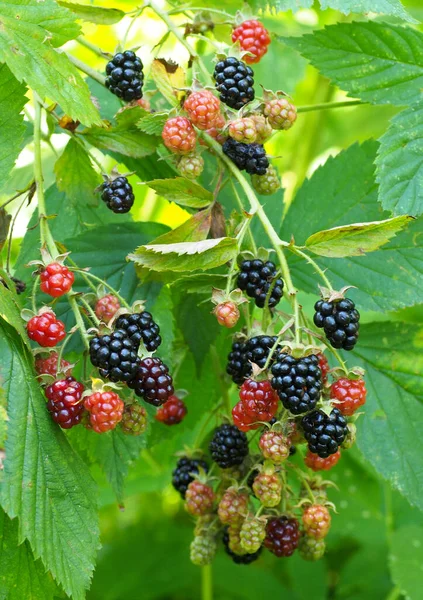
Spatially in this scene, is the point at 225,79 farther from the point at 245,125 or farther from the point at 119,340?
the point at 119,340

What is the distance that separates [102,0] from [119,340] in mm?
2821

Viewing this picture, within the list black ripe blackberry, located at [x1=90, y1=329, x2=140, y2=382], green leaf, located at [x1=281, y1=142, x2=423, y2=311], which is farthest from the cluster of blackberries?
green leaf, located at [x1=281, y1=142, x2=423, y2=311]

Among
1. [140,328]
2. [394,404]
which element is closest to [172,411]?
[140,328]

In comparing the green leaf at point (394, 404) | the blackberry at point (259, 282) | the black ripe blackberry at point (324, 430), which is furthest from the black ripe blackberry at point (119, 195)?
the green leaf at point (394, 404)

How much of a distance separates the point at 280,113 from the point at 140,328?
616 mm

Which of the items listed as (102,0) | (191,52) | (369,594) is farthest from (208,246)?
(102,0)

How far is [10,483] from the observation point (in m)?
1.50

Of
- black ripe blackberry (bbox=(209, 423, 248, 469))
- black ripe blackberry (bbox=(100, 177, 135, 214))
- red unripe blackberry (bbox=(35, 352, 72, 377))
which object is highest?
black ripe blackberry (bbox=(100, 177, 135, 214))

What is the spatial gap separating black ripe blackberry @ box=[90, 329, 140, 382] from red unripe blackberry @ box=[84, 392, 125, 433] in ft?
0.15

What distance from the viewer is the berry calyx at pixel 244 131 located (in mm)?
1691

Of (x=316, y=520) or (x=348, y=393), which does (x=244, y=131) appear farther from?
(x=316, y=520)

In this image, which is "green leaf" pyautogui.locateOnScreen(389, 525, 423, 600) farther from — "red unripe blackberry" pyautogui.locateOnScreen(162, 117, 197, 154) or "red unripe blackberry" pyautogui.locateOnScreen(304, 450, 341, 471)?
"red unripe blackberry" pyautogui.locateOnScreen(162, 117, 197, 154)

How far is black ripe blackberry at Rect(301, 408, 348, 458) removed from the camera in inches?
60.7

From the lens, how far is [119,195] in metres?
1.88
